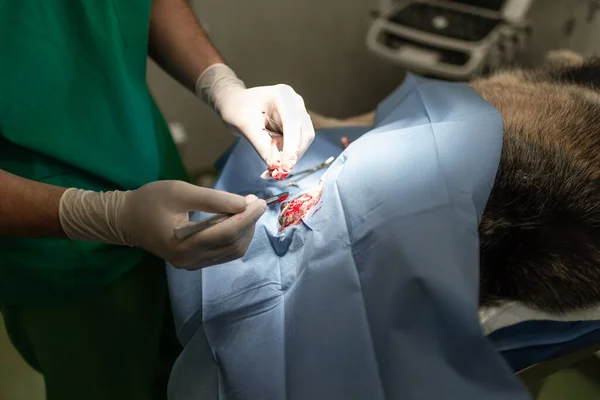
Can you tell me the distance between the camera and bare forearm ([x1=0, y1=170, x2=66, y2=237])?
83cm

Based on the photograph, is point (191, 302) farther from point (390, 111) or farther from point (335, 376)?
point (390, 111)

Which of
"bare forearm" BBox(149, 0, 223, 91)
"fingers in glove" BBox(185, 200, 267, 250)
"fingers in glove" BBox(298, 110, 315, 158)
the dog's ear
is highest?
"bare forearm" BBox(149, 0, 223, 91)

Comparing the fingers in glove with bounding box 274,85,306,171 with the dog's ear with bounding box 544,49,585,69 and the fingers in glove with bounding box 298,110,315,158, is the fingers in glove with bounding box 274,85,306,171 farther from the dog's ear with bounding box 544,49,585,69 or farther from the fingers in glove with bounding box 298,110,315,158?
the dog's ear with bounding box 544,49,585,69

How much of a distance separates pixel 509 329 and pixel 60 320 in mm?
863

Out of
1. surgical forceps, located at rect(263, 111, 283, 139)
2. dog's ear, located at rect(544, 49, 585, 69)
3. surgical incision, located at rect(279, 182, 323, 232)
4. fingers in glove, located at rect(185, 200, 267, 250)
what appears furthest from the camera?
dog's ear, located at rect(544, 49, 585, 69)

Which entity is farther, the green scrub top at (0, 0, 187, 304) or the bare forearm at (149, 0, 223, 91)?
the bare forearm at (149, 0, 223, 91)

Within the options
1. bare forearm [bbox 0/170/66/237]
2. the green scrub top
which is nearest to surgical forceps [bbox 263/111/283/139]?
the green scrub top

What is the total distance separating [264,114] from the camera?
108 cm

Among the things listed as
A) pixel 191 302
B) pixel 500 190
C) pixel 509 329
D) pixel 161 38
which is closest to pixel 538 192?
pixel 500 190

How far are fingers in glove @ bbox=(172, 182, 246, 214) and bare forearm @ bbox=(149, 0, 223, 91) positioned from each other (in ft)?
1.49

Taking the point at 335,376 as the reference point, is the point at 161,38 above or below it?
above

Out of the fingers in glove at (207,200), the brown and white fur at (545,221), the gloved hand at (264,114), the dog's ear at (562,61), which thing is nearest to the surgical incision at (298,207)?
the gloved hand at (264,114)

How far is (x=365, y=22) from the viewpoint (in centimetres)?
246

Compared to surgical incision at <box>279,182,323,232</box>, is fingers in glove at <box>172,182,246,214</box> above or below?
above
